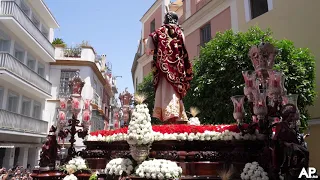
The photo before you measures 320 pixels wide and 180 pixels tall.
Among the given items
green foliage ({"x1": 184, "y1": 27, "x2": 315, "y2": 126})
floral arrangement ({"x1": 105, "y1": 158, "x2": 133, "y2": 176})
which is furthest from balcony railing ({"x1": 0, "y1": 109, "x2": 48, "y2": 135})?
floral arrangement ({"x1": 105, "y1": 158, "x2": 133, "y2": 176})

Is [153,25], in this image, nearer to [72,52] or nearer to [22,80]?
[72,52]

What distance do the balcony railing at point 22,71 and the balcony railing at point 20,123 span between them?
2.64m

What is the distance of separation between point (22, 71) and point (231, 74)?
1441 centimetres

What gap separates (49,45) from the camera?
25469 millimetres

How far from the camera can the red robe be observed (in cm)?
746

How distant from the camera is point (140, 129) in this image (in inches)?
213

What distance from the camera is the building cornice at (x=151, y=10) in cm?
2722

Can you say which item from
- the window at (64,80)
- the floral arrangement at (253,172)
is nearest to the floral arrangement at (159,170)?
the floral arrangement at (253,172)

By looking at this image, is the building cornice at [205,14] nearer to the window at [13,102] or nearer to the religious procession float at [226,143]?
the window at [13,102]

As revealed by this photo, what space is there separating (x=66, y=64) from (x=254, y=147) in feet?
80.2

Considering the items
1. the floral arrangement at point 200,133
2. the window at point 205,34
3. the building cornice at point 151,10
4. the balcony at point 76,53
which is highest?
the building cornice at point 151,10

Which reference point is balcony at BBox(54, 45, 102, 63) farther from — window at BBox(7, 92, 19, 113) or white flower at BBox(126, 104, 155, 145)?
white flower at BBox(126, 104, 155, 145)

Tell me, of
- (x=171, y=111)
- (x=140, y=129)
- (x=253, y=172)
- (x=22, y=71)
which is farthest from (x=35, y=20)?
(x=253, y=172)

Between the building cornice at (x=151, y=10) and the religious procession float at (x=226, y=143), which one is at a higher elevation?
the building cornice at (x=151, y=10)
